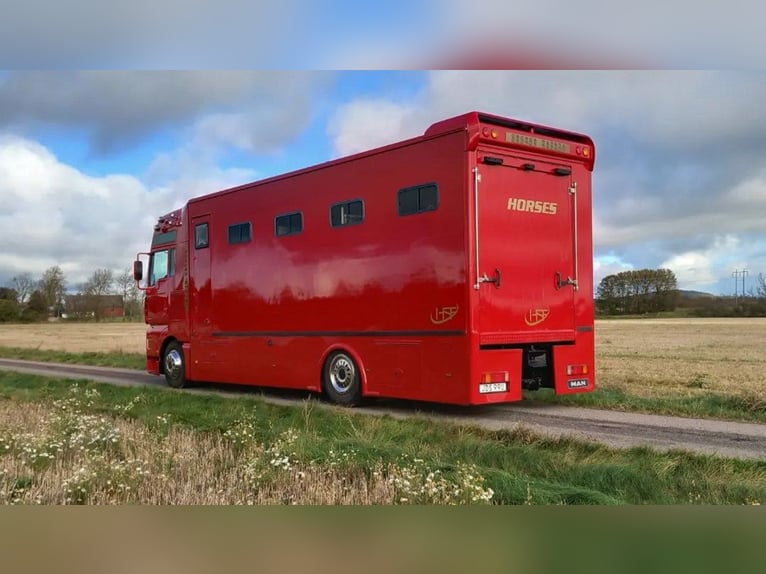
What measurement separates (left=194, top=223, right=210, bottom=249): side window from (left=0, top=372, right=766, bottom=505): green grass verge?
414 centimetres

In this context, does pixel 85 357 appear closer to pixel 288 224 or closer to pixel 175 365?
pixel 175 365

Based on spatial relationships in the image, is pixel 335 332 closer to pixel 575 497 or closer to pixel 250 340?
pixel 250 340

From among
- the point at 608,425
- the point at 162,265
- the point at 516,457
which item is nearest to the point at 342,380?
the point at 608,425

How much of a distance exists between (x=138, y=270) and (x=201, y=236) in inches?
104

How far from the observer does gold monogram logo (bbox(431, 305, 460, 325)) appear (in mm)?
8203

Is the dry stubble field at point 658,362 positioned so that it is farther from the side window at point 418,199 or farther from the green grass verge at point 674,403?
the side window at point 418,199

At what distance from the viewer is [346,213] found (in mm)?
9641

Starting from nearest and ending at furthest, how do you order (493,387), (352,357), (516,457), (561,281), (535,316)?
1. (516,457)
2. (493,387)
3. (535,316)
4. (561,281)
5. (352,357)

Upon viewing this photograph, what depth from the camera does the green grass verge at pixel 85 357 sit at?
19647 millimetres

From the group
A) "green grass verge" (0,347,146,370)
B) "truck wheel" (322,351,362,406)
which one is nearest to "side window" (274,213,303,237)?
"truck wheel" (322,351,362,406)

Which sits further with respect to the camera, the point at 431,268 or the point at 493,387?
the point at 431,268

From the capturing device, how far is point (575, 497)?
4.37 meters

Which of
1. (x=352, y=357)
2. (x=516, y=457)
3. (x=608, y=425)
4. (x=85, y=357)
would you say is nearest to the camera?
(x=516, y=457)

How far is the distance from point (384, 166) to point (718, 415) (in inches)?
220
